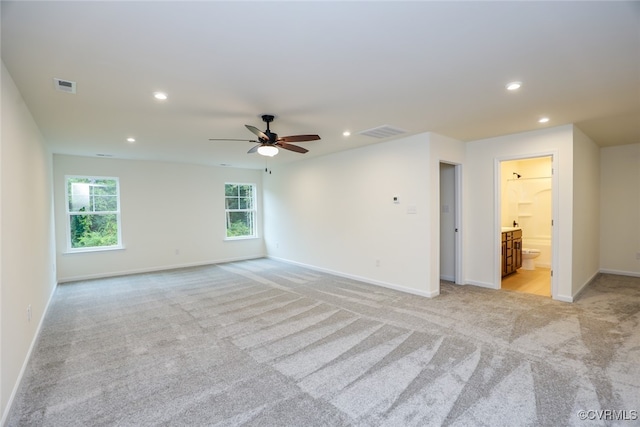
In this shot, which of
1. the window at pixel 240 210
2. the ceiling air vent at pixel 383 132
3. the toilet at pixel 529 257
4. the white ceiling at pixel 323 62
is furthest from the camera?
the window at pixel 240 210

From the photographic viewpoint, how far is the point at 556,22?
70.5 inches

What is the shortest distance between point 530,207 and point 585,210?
227 centimetres

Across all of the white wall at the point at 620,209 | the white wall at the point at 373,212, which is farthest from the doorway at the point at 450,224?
the white wall at the point at 620,209

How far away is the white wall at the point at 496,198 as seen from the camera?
4105 mm

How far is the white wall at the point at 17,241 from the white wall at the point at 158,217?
2508mm

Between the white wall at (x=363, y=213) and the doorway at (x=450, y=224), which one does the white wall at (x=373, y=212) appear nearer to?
the white wall at (x=363, y=213)

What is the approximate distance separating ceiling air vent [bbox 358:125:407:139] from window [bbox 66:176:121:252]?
527 cm

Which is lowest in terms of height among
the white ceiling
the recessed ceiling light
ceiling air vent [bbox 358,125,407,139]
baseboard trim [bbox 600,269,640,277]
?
baseboard trim [bbox 600,269,640,277]

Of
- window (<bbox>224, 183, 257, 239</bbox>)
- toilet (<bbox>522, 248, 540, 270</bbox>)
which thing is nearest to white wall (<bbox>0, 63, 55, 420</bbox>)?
window (<bbox>224, 183, 257, 239</bbox>)

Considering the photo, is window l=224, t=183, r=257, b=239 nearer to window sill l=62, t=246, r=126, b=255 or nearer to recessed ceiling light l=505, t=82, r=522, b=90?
window sill l=62, t=246, r=126, b=255

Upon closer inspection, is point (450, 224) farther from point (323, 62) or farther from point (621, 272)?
point (323, 62)

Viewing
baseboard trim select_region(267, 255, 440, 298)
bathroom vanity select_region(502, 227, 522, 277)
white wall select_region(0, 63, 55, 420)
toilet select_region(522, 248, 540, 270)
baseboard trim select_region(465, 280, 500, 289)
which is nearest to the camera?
white wall select_region(0, 63, 55, 420)

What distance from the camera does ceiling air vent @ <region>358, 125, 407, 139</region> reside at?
13.4 ft

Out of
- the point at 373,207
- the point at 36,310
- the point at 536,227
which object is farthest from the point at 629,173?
the point at 36,310
